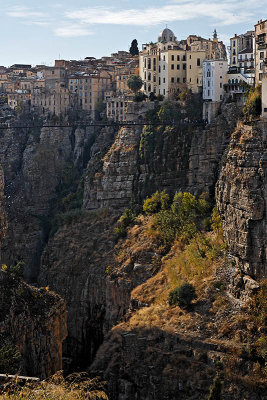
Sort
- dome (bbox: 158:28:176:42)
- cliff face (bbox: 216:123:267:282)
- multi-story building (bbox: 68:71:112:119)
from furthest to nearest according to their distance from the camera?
1. multi-story building (bbox: 68:71:112:119)
2. dome (bbox: 158:28:176:42)
3. cliff face (bbox: 216:123:267:282)

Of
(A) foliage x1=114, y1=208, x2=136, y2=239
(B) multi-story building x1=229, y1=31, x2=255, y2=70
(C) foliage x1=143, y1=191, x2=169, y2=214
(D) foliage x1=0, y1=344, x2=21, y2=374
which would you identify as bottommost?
(D) foliage x1=0, y1=344, x2=21, y2=374

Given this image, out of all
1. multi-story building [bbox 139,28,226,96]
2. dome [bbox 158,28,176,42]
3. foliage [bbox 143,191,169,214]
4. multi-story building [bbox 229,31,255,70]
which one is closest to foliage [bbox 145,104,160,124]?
multi-story building [bbox 139,28,226,96]

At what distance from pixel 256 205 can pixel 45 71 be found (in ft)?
125

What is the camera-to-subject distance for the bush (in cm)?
3984

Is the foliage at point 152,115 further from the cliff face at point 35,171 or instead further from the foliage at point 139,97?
the cliff face at point 35,171

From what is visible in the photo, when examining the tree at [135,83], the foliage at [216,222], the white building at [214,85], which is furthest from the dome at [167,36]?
the foliage at [216,222]

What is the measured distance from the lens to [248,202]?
1534 inches

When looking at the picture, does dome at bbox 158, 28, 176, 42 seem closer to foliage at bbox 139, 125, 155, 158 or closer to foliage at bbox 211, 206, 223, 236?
foliage at bbox 139, 125, 155, 158

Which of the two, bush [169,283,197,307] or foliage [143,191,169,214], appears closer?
bush [169,283,197,307]

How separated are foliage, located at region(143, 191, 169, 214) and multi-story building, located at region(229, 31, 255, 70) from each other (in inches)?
539

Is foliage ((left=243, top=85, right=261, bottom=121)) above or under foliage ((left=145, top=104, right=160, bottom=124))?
under

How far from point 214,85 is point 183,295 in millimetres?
19639

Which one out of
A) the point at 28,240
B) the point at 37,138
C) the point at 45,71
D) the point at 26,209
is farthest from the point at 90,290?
the point at 45,71

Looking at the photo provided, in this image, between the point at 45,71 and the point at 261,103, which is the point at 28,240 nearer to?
the point at 45,71
